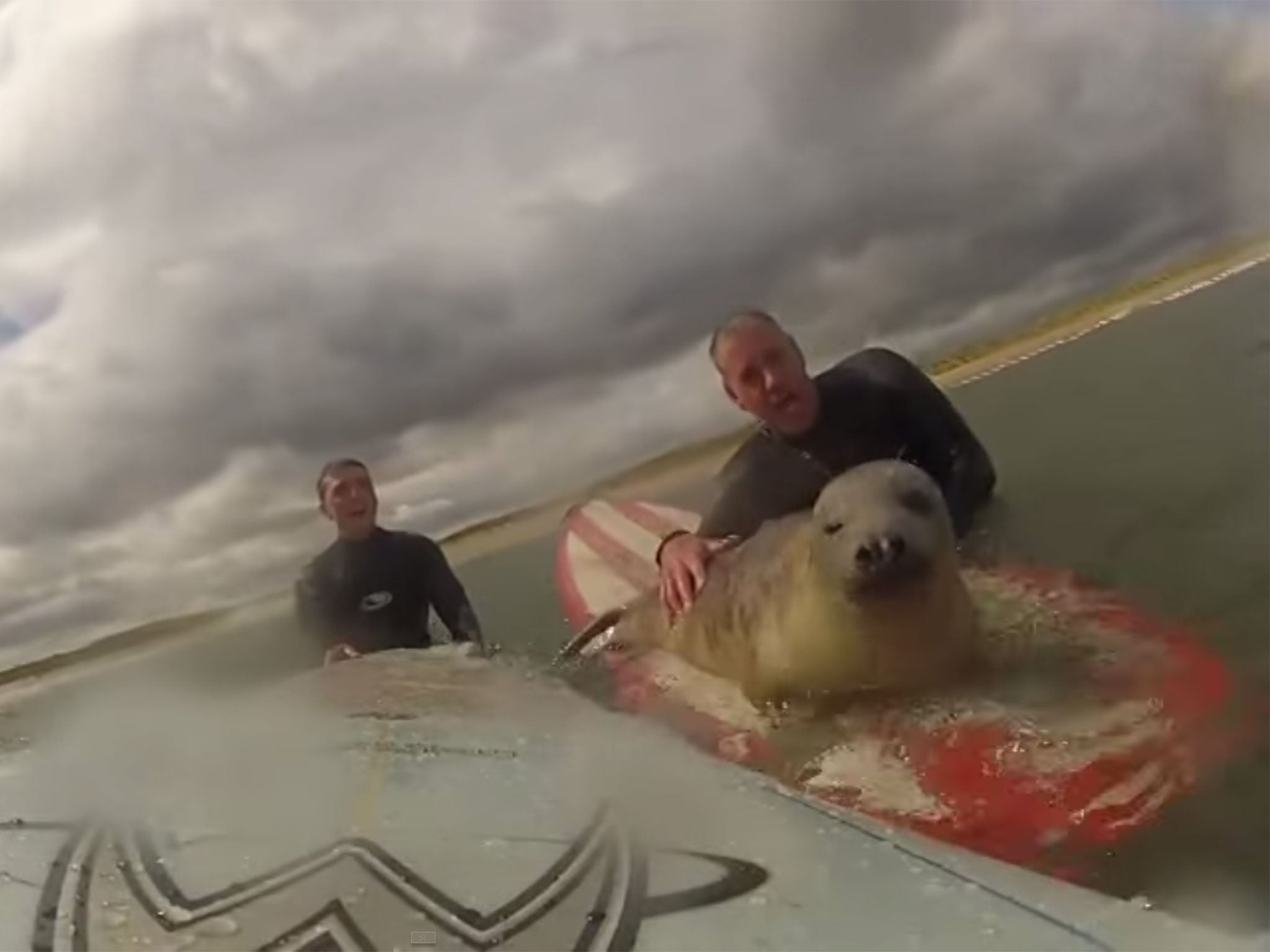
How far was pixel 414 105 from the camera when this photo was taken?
0.72 m

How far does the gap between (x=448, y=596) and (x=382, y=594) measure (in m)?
0.03

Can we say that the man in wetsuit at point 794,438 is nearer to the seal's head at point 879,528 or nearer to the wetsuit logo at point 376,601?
the seal's head at point 879,528

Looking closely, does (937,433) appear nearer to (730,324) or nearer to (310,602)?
(730,324)

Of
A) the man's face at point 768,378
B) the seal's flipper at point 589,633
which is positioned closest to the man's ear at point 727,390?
the man's face at point 768,378

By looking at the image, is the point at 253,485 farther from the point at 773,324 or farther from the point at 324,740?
the point at 773,324

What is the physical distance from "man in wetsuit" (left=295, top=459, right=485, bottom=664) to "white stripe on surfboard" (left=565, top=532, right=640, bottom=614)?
0.05 meters

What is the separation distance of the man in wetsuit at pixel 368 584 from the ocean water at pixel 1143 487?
14mm

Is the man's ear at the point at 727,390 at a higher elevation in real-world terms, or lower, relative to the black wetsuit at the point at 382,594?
higher

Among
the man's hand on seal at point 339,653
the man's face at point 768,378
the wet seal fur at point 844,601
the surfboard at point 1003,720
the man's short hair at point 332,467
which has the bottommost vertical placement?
the surfboard at point 1003,720

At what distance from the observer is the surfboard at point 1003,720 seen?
2.23ft

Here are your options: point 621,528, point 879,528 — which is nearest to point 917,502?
point 879,528

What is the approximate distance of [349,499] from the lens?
722 mm

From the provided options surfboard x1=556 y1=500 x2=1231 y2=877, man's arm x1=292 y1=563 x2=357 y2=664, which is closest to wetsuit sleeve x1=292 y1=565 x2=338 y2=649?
man's arm x1=292 y1=563 x2=357 y2=664

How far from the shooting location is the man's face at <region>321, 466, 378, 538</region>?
72 cm
